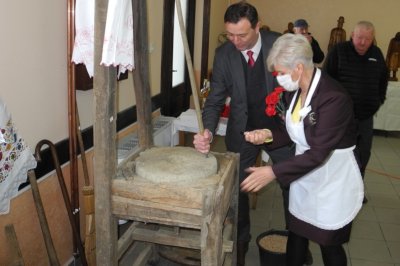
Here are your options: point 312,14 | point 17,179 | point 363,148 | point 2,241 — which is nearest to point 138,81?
point 17,179

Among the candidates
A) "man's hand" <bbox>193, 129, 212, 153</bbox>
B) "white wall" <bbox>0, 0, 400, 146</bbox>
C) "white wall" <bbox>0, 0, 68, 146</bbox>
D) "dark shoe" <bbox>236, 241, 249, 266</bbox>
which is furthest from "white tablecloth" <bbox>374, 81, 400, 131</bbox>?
"white wall" <bbox>0, 0, 68, 146</bbox>

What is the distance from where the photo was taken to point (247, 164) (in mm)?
2564

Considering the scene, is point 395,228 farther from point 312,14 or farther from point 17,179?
point 312,14

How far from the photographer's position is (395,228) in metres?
3.24

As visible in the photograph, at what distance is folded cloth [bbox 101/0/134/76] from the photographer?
1512 mm

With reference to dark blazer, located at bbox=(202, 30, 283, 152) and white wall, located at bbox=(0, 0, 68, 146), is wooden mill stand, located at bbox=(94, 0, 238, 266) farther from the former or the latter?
dark blazer, located at bbox=(202, 30, 283, 152)

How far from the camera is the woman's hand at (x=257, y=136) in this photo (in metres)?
1.99

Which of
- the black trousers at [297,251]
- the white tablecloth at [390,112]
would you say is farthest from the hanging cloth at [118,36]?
the white tablecloth at [390,112]

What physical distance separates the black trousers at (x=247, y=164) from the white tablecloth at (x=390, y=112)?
12.9ft

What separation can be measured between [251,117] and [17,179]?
53.0 inches

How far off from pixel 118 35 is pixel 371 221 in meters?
2.73

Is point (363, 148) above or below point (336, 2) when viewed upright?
below

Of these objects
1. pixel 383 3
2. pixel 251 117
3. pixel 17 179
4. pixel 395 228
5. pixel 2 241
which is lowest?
pixel 395 228

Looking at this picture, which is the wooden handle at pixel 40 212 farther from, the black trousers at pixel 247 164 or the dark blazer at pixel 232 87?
the black trousers at pixel 247 164
